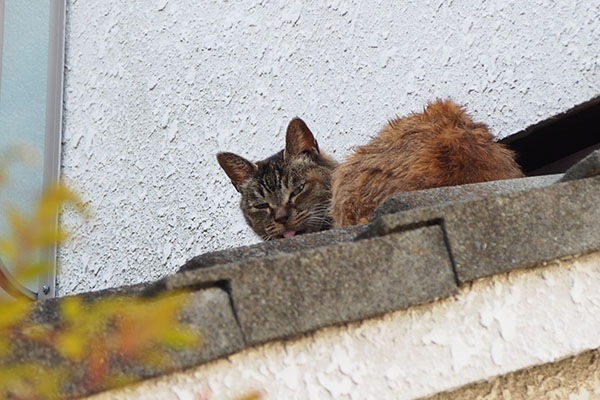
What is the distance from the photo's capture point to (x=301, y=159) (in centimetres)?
307

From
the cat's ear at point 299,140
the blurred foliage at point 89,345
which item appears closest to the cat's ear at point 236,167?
the cat's ear at point 299,140

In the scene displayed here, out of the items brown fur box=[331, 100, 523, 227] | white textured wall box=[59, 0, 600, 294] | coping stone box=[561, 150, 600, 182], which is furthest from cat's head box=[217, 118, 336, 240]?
coping stone box=[561, 150, 600, 182]

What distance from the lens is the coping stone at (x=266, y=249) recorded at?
1.14 meters

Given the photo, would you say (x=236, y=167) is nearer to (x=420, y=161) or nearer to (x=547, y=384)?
(x=420, y=161)

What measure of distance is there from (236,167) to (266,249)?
6.07ft

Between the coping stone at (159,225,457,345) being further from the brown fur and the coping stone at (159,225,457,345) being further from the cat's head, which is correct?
the cat's head

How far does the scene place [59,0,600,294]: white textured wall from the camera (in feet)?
7.52

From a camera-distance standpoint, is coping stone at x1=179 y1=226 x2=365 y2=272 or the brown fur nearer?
coping stone at x1=179 y1=226 x2=365 y2=272

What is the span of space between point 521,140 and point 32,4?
3.21 m

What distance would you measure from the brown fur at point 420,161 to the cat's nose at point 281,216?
32.4 inches

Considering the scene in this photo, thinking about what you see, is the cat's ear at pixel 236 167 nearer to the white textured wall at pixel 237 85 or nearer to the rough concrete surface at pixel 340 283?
the white textured wall at pixel 237 85

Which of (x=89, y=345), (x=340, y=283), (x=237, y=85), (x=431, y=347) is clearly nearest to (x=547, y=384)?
(x=431, y=347)

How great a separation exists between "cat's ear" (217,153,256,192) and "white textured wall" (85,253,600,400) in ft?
6.76

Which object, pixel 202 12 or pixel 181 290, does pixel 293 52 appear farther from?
pixel 181 290
